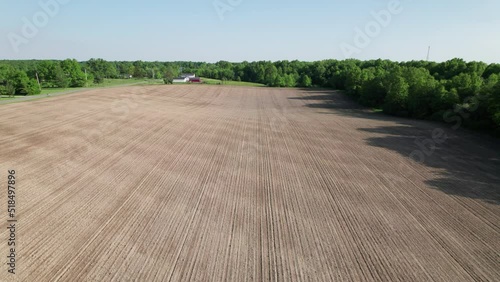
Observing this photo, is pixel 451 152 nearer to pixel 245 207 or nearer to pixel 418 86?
pixel 418 86

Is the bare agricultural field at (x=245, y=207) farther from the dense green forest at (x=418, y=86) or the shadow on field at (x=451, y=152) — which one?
the dense green forest at (x=418, y=86)

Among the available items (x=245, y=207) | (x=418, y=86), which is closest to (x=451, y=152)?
(x=418, y=86)

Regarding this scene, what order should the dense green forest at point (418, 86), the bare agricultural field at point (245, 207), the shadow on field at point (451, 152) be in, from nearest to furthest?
the bare agricultural field at point (245, 207) → the shadow on field at point (451, 152) → the dense green forest at point (418, 86)

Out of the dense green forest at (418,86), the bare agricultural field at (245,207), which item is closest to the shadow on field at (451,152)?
the bare agricultural field at (245,207)

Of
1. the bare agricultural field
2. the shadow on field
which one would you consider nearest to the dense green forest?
the shadow on field

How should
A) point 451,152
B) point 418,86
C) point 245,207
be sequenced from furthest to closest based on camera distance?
point 418,86, point 451,152, point 245,207

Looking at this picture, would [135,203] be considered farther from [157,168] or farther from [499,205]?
[499,205]

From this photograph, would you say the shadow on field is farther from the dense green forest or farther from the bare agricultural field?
the dense green forest
